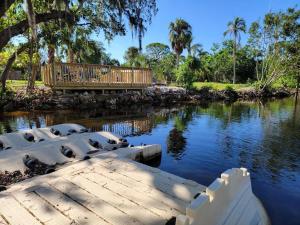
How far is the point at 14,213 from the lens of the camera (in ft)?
10.4

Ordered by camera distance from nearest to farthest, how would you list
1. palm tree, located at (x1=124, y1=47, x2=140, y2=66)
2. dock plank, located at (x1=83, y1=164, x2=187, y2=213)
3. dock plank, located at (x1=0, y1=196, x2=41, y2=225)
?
dock plank, located at (x1=0, y1=196, x2=41, y2=225) < dock plank, located at (x1=83, y1=164, x2=187, y2=213) < palm tree, located at (x1=124, y1=47, x2=140, y2=66)

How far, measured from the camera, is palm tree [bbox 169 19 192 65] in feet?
125

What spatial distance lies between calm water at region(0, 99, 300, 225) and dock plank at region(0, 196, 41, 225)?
12.5ft

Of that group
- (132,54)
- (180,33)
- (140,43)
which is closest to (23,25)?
(140,43)

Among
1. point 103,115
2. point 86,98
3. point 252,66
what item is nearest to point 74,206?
point 103,115

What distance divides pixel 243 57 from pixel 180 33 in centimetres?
1356

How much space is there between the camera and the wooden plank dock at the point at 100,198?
309cm

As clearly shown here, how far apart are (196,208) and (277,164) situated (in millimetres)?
5664

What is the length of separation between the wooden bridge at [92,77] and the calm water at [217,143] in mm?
2094

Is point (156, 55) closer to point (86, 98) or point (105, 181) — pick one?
point (86, 98)

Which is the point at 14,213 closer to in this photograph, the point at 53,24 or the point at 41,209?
the point at 41,209

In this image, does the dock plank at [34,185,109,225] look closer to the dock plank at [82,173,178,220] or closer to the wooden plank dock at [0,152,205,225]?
the wooden plank dock at [0,152,205,225]

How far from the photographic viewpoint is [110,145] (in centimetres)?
702

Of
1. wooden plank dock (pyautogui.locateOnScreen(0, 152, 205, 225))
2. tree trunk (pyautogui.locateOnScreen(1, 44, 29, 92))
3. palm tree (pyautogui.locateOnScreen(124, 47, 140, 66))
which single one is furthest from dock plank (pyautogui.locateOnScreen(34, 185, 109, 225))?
palm tree (pyautogui.locateOnScreen(124, 47, 140, 66))
